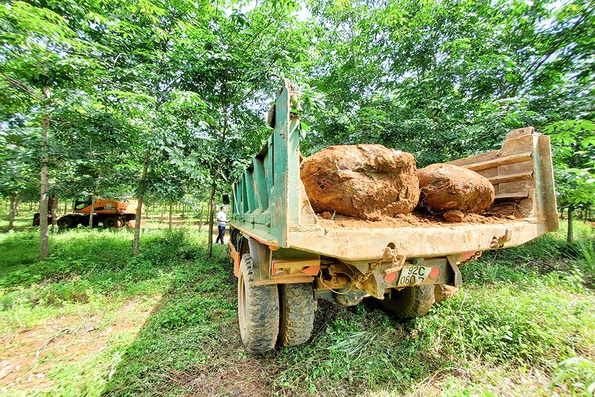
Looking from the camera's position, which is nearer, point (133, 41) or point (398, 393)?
point (398, 393)

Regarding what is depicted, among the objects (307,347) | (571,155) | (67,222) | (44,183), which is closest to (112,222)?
(67,222)

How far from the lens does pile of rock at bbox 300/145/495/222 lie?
1.68m

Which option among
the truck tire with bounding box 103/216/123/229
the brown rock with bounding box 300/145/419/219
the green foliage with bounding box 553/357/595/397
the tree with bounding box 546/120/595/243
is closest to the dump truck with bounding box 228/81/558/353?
the brown rock with bounding box 300/145/419/219

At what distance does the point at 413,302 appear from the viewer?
105 inches

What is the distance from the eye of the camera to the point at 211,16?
20.5 ft

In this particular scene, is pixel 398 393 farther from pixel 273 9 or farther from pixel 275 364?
pixel 273 9

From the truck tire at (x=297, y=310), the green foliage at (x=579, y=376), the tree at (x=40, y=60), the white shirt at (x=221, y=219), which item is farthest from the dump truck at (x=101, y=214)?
the green foliage at (x=579, y=376)

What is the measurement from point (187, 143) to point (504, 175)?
5.60 m

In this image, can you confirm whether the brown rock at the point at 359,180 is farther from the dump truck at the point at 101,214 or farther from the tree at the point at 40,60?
the dump truck at the point at 101,214

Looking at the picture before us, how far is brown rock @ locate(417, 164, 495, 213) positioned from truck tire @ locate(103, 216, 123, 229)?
17.3 m

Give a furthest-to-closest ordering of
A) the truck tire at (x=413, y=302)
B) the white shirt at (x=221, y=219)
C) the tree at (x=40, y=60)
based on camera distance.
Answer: the white shirt at (x=221, y=219) → the tree at (x=40, y=60) → the truck tire at (x=413, y=302)

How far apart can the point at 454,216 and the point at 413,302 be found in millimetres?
1272

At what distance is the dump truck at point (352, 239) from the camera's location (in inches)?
56.4

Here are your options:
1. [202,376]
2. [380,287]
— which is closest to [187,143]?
[202,376]
